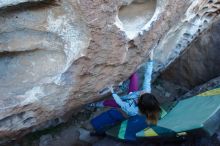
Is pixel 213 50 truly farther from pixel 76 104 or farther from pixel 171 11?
pixel 76 104

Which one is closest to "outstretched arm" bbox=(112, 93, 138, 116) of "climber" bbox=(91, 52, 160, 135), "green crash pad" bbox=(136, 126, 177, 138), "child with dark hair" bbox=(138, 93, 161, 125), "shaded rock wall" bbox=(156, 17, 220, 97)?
"climber" bbox=(91, 52, 160, 135)

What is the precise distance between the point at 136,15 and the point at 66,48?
326 mm

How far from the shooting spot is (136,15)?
5.08 ft

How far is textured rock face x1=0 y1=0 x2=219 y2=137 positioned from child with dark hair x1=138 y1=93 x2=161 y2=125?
13 centimetres

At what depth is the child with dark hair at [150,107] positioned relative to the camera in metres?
1.66

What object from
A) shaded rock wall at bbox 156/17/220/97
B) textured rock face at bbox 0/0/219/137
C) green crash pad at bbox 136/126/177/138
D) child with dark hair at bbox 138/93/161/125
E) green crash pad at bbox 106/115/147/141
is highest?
textured rock face at bbox 0/0/219/137

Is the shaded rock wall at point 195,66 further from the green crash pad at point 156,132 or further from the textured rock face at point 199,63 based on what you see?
the green crash pad at point 156,132

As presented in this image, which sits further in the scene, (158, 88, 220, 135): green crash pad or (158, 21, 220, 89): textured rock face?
(158, 21, 220, 89): textured rock face

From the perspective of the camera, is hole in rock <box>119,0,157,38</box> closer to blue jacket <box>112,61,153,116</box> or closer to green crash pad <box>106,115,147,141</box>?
blue jacket <box>112,61,153,116</box>

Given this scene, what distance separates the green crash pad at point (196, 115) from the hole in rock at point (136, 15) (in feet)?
1.24

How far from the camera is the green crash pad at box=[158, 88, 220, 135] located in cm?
140

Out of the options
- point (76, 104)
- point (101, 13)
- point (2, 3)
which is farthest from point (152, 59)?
point (2, 3)

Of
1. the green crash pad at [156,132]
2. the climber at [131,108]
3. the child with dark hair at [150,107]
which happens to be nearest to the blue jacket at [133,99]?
the climber at [131,108]

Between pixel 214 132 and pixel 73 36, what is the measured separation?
626 mm
